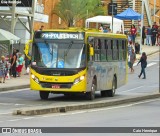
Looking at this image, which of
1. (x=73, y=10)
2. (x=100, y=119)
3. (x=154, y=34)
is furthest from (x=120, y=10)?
(x=100, y=119)

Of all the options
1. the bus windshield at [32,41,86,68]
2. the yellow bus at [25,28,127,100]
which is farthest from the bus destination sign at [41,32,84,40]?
the bus windshield at [32,41,86,68]

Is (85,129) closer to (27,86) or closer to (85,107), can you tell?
(85,107)

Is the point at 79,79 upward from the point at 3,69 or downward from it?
upward

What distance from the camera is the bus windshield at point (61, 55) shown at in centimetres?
2794

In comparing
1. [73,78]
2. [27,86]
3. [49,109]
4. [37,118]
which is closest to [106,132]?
[37,118]

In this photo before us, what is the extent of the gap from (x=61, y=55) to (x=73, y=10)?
34.4 metres

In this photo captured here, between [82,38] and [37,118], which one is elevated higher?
[82,38]

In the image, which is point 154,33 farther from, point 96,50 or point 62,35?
point 62,35

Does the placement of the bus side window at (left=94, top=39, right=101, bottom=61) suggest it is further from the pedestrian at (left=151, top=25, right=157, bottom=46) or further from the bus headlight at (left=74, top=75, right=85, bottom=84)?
the pedestrian at (left=151, top=25, right=157, bottom=46)

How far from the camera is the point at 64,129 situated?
56.4ft

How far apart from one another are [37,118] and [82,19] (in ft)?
152

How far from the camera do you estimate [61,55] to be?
91.8 ft

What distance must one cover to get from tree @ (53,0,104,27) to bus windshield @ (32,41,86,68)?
33988 millimetres

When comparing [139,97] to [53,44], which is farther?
[139,97]
